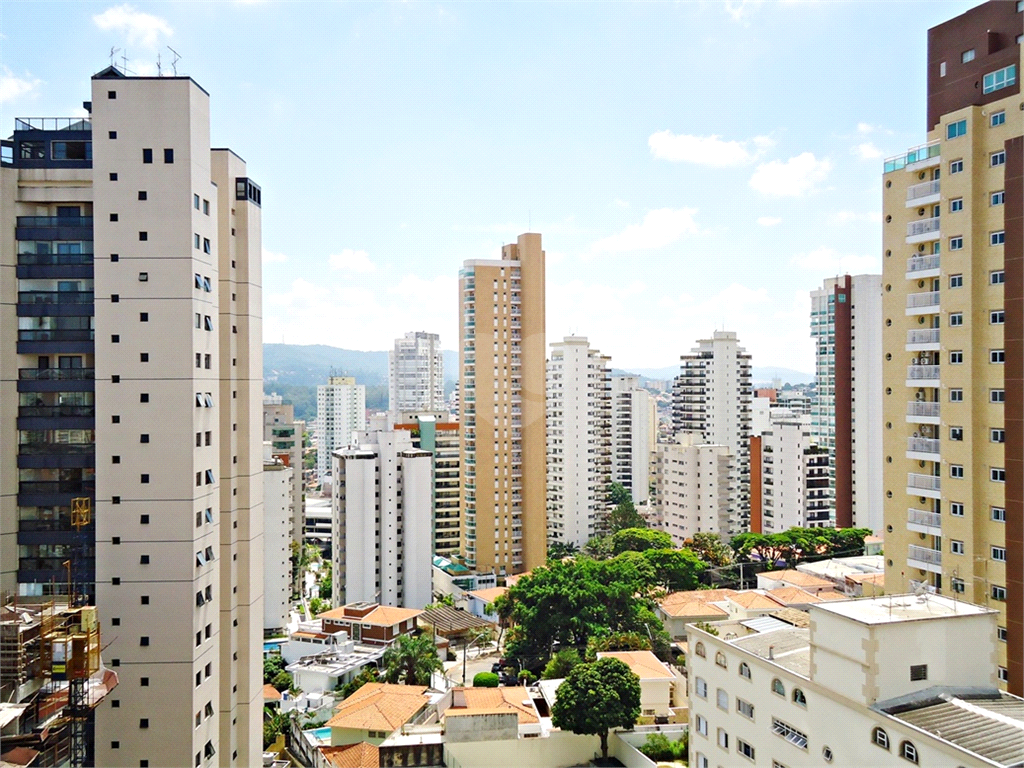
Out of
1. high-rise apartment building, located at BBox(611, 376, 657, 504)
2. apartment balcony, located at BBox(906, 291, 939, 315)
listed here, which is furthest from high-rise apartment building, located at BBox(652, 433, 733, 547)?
apartment balcony, located at BBox(906, 291, 939, 315)

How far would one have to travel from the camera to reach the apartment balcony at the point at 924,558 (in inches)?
672

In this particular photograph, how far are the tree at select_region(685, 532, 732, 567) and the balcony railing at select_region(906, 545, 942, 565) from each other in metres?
24.4

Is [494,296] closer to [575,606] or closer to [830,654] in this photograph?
[575,606]

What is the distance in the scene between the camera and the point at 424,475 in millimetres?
38000

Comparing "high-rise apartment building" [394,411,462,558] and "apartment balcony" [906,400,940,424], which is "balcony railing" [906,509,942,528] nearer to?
"apartment balcony" [906,400,940,424]

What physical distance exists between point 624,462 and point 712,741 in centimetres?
5163

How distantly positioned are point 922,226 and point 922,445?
470 cm

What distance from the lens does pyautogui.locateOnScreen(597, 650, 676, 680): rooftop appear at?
23.7 meters

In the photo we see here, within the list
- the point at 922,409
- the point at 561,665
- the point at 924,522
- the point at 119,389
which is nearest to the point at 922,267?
the point at 922,409

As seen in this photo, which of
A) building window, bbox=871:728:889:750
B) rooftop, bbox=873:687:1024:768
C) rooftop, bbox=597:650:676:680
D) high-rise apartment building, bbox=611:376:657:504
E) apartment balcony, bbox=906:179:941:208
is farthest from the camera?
high-rise apartment building, bbox=611:376:657:504

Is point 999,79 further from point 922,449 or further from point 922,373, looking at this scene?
point 922,449

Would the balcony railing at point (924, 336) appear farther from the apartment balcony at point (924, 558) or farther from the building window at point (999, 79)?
the building window at point (999, 79)

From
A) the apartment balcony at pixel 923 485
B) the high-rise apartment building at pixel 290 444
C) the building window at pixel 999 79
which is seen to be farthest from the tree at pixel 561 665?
the high-rise apartment building at pixel 290 444

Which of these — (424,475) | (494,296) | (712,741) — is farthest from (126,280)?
(494,296)
